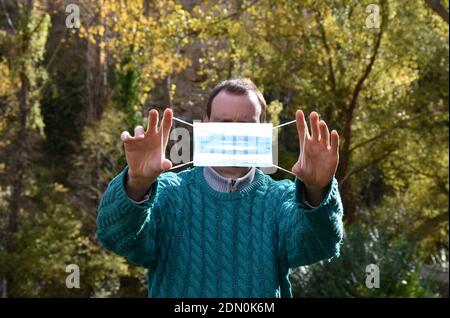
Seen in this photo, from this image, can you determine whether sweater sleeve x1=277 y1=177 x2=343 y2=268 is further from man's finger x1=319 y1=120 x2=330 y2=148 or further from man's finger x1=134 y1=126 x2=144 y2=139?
man's finger x1=134 y1=126 x2=144 y2=139

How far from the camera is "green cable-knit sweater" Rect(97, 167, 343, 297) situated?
2.30m

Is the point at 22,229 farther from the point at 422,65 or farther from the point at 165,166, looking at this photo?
the point at 165,166

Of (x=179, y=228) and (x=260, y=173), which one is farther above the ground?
(x=260, y=173)

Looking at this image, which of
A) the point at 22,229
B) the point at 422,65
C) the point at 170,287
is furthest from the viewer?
the point at 22,229

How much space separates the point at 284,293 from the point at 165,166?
56cm

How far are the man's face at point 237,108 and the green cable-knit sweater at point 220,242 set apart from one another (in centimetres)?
19

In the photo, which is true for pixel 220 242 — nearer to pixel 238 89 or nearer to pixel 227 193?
pixel 227 193

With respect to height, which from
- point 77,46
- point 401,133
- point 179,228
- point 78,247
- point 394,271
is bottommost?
point 179,228

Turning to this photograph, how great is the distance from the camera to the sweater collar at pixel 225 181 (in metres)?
2.39

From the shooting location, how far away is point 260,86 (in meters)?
13.4

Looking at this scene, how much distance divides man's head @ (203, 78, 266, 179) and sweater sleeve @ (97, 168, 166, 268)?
0.27m

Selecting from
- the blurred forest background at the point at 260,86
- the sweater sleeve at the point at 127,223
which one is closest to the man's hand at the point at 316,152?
the sweater sleeve at the point at 127,223

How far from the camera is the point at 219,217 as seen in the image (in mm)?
2369

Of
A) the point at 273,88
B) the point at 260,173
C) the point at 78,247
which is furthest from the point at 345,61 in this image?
the point at 260,173
